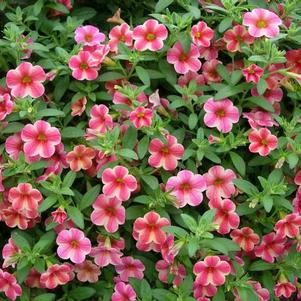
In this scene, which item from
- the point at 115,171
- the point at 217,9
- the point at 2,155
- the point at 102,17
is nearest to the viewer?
the point at 115,171

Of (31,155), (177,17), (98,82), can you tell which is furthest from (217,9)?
(31,155)

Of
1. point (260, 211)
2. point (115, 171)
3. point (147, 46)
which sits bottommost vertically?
point (260, 211)

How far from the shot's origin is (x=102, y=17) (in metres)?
2.84

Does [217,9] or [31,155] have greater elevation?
[217,9]

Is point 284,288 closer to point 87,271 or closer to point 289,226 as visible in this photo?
point 289,226

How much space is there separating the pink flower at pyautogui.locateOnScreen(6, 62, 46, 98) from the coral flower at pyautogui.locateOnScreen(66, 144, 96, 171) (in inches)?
9.4

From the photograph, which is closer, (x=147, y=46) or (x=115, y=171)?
(x=115, y=171)

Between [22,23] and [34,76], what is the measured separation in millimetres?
382

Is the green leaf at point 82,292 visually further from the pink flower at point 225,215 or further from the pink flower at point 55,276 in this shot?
the pink flower at point 225,215

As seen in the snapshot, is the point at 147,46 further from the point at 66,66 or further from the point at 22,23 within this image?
the point at 22,23

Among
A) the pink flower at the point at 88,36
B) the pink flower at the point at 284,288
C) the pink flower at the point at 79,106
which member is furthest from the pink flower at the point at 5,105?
the pink flower at the point at 284,288

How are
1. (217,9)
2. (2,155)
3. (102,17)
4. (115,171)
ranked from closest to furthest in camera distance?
1. (115,171)
2. (2,155)
3. (217,9)
4. (102,17)

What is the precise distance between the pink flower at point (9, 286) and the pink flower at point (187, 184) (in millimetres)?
585

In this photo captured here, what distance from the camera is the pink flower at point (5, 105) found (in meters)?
2.17
